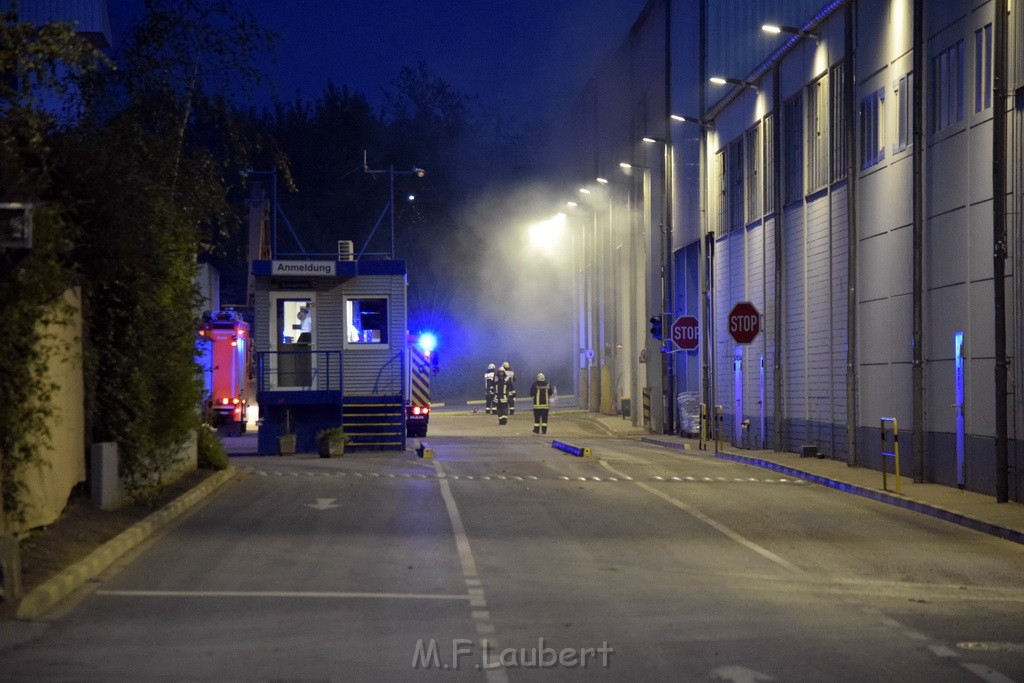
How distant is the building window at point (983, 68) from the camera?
64.0ft

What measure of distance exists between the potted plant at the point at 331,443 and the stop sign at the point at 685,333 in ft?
33.2

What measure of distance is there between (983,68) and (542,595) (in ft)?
41.1

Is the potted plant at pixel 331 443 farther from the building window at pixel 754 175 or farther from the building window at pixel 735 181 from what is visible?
the building window at pixel 735 181

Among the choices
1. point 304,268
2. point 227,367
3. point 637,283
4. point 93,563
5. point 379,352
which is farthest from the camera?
point 637,283

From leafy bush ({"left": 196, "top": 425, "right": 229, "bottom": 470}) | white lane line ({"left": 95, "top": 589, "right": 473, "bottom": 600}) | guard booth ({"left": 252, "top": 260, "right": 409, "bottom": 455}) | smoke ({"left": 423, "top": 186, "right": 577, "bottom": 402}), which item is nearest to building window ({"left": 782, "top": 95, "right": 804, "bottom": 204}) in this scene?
guard booth ({"left": 252, "top": 260, "right": 409, "bottom": 455})

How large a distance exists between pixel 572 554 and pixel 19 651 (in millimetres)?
6132

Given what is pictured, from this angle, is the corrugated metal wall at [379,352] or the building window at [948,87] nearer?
the building window at [948,87]

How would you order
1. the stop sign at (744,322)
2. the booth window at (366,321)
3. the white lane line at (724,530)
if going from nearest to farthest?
the white lane line at (724,530) → the stop sign at (744,322) → the booth window at (366,321)

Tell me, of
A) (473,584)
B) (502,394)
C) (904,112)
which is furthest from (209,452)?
(502,394)

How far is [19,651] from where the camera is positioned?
342 inches

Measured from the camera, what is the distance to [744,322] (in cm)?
2878

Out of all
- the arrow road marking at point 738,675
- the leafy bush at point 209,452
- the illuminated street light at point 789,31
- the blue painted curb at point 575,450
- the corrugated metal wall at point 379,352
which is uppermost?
the illuminated street light at point 789,31

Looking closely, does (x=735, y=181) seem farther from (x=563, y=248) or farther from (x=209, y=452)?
(x=563, y=248)

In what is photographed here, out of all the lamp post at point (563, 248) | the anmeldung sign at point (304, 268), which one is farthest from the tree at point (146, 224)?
the lamp post at point (563, 248)
